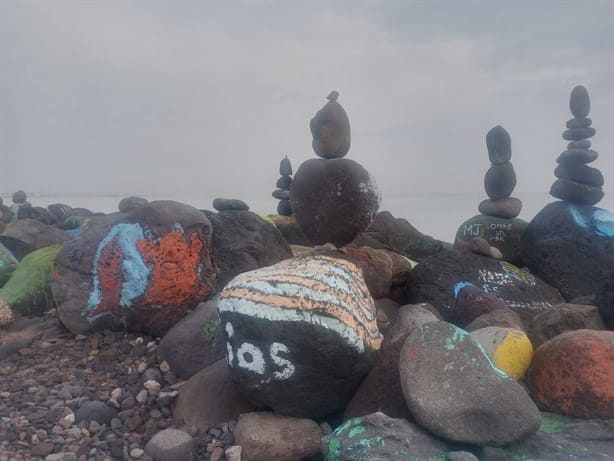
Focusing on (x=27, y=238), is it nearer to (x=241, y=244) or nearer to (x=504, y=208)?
(x=241, y=244)

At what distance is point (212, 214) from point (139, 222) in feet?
4.43

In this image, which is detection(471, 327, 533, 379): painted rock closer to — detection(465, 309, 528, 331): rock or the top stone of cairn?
detection(465, 309, 528, 331): rock

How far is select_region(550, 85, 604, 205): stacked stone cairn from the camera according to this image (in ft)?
24.2

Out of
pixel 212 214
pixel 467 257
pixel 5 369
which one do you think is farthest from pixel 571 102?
pixel 5 369

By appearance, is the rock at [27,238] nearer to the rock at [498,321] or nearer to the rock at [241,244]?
the rock at [241,244]

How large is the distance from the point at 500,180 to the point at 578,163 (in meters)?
1.07

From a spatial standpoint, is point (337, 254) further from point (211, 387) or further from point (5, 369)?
point (5, 369)

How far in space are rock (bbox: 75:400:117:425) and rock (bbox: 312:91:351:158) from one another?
9.59 feet

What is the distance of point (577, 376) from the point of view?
137 inches

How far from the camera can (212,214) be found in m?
6.63

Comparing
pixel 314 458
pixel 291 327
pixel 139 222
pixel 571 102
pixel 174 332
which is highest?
pixel 571 102

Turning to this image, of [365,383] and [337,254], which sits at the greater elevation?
[337,254]

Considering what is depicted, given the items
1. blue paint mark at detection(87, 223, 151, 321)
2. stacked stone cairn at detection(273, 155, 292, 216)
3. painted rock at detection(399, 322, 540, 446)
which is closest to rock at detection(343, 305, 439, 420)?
painted rock at detection(399, 322, 540, 446)

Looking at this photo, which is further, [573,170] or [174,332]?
[573,170]
